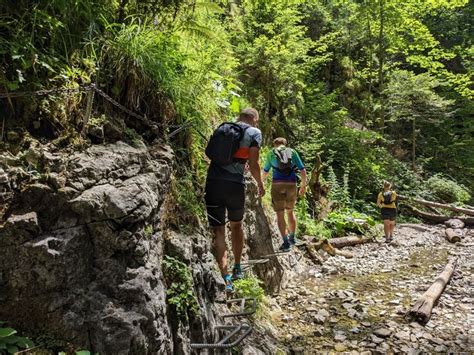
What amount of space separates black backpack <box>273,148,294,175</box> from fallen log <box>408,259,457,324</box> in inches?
137

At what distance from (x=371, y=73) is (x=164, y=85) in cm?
1998

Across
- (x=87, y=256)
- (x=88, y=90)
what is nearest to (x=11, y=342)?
(x=87, y=256)

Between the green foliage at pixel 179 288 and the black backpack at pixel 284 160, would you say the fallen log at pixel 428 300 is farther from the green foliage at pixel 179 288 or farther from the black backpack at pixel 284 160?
the green foliage at pixel 179 288

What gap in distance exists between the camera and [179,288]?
338 centimetres

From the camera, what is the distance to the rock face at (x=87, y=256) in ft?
8.29

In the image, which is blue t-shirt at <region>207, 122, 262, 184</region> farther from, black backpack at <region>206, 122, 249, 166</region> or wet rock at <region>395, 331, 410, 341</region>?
wet rock at <region>395, 331, 410, 341</region>

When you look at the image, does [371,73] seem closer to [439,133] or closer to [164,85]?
[439,133]

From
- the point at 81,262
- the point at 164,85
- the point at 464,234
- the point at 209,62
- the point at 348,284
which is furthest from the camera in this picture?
the point at 464,234

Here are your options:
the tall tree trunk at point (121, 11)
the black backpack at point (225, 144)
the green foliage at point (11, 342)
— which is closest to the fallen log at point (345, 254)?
the black backpack at point (225, 144)

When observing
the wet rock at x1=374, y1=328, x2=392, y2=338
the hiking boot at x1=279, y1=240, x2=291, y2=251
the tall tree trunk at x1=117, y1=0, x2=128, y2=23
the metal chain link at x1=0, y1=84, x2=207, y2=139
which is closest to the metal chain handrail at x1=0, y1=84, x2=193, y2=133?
the metal chain link at x1=0, y1=84, x2=207, y2=139

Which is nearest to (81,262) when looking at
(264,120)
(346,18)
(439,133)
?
(264,120)

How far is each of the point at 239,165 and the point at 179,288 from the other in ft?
6.02

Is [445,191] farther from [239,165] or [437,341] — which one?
[239,165]

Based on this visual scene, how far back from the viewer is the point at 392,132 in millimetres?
25344
